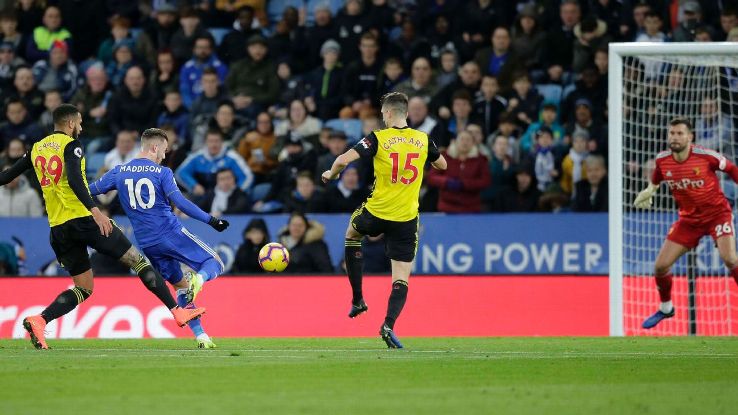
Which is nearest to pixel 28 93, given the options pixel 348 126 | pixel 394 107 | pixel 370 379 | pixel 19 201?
pixel 19 201

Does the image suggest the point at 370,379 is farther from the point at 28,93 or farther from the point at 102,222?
the point at 28,93

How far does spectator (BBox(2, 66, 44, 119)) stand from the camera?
853 inches

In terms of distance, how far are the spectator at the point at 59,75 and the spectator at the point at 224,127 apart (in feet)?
9.41

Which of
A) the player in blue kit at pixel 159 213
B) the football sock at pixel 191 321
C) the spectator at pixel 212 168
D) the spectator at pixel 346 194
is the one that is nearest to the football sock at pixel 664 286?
the spectator at pixel 346 194

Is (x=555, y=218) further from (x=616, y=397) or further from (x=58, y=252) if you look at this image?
(x=616, y=397)

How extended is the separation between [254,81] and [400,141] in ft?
30.5

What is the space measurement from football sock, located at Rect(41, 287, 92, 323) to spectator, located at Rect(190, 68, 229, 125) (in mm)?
8549

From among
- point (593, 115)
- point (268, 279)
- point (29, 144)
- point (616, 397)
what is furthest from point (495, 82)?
point (616, 397)

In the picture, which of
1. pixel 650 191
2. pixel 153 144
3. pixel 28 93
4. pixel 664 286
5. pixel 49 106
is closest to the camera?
pixel 153 144

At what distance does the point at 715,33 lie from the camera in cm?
1909

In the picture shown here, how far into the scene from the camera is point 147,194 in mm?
12227

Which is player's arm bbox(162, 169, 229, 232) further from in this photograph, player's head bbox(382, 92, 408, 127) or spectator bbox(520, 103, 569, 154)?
spectator bbox(520, 103, 569, 154)

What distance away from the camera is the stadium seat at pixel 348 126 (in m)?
19.9

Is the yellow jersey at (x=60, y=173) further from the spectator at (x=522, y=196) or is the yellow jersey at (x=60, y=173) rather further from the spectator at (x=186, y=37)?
the spectator at (x=186, y=37)
